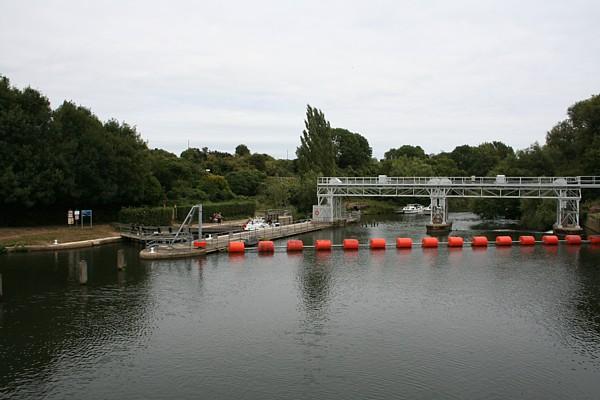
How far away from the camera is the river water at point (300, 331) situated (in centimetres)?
2041

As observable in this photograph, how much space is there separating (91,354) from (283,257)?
2649cm

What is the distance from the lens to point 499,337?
84.3 ft

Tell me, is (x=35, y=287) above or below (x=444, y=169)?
below

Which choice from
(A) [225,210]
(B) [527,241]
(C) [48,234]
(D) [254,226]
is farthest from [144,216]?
(B) [527,241]

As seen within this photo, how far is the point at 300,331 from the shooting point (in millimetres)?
26547

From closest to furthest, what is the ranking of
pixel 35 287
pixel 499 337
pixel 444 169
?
1. pixel 499 337
2. pixel 35 287
3. pixel 444 169

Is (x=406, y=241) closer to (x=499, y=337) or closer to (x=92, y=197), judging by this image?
(x=499, y=337)

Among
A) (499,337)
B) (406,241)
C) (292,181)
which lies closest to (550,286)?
(499,337)

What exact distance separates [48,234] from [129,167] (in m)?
13.4

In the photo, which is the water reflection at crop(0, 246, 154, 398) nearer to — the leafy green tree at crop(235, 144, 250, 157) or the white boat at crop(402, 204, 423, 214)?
the white boat at crop(402, 204, 423, 214)

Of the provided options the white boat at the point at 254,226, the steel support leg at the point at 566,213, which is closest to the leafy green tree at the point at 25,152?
the white boat at the point at 254,226

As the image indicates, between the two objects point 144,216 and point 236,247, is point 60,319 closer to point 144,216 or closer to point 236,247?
point 236,247

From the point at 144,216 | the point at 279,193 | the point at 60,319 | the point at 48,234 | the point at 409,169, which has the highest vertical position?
the point at 409,169

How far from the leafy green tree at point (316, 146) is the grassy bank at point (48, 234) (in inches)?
1797
